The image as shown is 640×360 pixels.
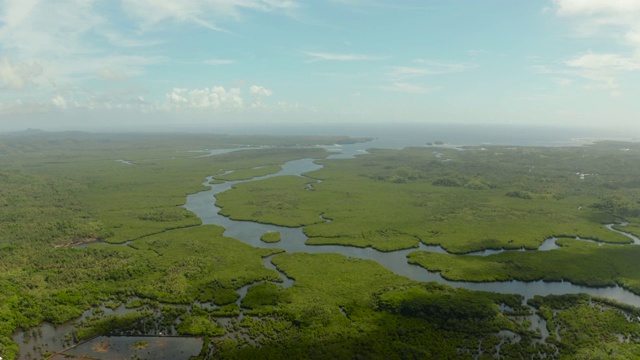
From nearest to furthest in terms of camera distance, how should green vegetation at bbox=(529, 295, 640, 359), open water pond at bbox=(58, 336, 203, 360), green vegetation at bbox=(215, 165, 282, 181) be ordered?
green vegetation at bbox=(529, 295, 640, 359)
open water pond at bbox=(58, 336, 203, 360)
green vegetation at bbox=(215, 165, 282, 181)

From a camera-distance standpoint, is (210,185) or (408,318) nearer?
(408,318)

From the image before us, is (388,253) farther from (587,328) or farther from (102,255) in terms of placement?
(102,255)

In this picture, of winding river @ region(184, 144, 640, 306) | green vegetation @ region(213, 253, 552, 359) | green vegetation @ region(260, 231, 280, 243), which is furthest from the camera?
green vegetation @ region(260, 231, 280, 243)

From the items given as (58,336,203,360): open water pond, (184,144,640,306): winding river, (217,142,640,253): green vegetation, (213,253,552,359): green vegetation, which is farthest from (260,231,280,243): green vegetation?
(58,336,203,360): open water pond

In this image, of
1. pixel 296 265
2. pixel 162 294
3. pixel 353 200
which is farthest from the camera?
pixel 353 200

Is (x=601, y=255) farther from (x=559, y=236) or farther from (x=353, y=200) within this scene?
(x=353, y=200)

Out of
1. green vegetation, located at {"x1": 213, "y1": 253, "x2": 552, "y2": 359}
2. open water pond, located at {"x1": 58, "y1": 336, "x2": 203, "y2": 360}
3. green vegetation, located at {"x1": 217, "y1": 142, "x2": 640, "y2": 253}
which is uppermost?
green vegetation, located at {"x1": 217, "y1": 142, "x2": 640, "y2": 253}

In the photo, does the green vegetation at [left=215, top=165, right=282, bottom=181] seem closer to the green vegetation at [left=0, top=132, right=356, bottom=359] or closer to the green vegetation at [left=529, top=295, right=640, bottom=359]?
the green vegetation at [left=0, top=132, right=356, bottom=359]

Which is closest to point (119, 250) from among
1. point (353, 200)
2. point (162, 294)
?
point (162, 294)

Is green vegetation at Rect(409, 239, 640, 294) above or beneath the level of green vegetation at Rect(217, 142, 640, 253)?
beneath
